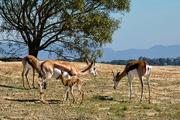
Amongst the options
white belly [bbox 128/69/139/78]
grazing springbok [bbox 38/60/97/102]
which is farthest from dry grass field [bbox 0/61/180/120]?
white belly [bbox 128/69/139/78]

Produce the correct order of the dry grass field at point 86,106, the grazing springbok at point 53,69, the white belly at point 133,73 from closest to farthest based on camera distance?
the dry grass field at point 86,106 → the grazing springbok at point 53,69 → the white belly at point 133,73

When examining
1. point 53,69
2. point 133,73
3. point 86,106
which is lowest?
point 86,106

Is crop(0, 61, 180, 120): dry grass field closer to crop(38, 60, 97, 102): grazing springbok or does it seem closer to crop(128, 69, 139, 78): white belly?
crop(38, 60, 97, 102): grazing springbok

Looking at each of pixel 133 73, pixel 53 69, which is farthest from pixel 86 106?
pixel 133 73

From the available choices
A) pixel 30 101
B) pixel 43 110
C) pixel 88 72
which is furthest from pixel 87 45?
pixel 43 110

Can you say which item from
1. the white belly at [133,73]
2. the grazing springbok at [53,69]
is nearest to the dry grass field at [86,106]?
the grazing springbok at [53,69]

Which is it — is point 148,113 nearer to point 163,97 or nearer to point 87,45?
point 163,97

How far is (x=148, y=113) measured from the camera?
1009 cm

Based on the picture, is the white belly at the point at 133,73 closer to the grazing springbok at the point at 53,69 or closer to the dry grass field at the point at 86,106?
the dry grass field at the point at 86,106

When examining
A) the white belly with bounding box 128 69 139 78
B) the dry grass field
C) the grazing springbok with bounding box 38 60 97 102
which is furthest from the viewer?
the white belly with bounding box 128 69 139 78

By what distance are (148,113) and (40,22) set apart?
17756 millimetres

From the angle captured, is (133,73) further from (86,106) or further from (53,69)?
(53,69)

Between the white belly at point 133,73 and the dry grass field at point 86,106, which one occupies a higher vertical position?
the white belly at point 133,73

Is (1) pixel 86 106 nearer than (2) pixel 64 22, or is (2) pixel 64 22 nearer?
(1) pixel 86 106
